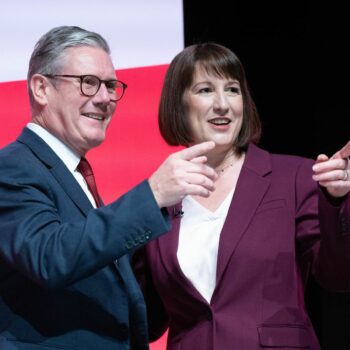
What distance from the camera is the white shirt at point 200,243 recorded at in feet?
7.21

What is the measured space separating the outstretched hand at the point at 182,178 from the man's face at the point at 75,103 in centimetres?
43

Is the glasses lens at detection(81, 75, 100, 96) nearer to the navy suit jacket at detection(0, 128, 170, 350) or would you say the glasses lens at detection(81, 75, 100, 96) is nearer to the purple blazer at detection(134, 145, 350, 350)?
the navy suit jacket at detection(0, 128, 170, 350)

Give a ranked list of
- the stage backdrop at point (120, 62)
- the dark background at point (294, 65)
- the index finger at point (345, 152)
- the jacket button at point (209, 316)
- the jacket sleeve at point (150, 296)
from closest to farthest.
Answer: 1. the index finger at point (345, 152)
2. the jacket button at point (209, 316)
3. the jacket sleeve at point (150, 296)
4. the stage backdrop at point (120, 62)
5. the dark background at point (294, 65)

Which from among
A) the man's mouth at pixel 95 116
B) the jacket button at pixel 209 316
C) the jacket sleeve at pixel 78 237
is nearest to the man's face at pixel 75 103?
the man's mouth at pixel 95 116

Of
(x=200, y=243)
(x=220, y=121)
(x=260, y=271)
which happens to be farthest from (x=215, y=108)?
(x=260, y=271)

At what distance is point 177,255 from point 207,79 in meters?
0.56

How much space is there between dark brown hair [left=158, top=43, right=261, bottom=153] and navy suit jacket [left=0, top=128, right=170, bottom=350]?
0.69 meters

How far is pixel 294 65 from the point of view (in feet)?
11.1

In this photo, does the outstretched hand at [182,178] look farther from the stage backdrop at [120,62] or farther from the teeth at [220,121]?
the stage backdrop at [120,62]

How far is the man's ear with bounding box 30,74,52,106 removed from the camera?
1997mm

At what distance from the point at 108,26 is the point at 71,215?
1.44 meters

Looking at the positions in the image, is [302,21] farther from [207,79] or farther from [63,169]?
[63,169]

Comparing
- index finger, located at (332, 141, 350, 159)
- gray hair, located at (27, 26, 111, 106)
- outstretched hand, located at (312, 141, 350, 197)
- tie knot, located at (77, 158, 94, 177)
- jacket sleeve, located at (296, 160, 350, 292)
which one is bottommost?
jacket sleeve, located at (296, 160, 350, 292)

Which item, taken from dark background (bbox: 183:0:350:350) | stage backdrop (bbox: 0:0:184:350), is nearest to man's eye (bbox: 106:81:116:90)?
stage backdrop (bbox: 0:0:184:350)
